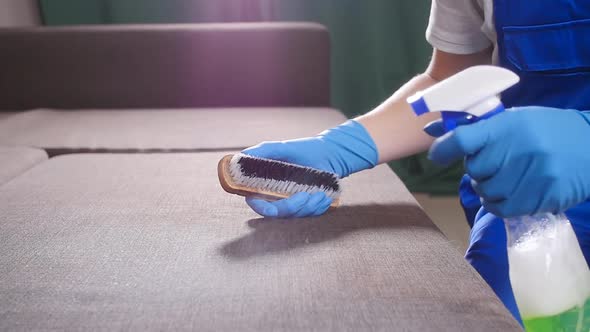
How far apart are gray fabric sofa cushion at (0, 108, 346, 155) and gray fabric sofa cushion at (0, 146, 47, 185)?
59mm

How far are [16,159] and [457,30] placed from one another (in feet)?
2.62

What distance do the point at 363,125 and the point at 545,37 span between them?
269 mm

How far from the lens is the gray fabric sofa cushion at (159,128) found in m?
1.22

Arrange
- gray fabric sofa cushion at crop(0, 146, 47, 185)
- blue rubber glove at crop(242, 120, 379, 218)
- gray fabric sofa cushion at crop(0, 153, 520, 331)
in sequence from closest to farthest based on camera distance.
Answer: gray fabric sofa cushion at crop(0, 153, 520, 331)
blue rubber glove at crop(242, 120, 379, 218)
gray fabric sofa cushion at crop(0, 146, 47, 185)

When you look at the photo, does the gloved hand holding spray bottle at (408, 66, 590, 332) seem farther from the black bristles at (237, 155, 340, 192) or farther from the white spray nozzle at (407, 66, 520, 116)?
the black bristles at (237, 155, 340, 192)

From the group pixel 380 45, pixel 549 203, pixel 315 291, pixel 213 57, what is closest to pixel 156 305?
pixel 315 291

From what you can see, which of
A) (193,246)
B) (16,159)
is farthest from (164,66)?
(193,246)

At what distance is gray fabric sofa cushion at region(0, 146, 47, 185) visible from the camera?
1.00 meters

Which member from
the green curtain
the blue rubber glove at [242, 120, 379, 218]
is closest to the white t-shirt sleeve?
the blue rubber glove at [242, 120, 379, 218]

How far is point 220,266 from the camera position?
58 cm

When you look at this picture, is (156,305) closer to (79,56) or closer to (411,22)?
(79,56)

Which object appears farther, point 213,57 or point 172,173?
point 213,57

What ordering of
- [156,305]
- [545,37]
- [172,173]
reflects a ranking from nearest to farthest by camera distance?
[156,305]
[545,37]
[172,173]

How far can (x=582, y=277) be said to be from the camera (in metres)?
0.63
